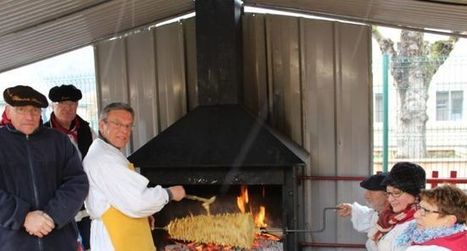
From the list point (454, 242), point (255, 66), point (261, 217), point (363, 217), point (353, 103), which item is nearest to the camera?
point (454, 242)

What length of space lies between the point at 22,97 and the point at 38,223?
71 centimetres

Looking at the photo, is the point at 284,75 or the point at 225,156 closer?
the point at 225,156

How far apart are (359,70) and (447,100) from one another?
25.5ft

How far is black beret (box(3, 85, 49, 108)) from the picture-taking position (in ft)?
8.39

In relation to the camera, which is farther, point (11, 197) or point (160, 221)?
point (160, 221)

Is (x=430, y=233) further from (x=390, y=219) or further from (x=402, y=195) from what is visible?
(x=390, y=219)

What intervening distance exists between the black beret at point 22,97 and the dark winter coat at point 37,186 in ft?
0.55

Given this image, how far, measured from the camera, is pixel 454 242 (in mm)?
2008

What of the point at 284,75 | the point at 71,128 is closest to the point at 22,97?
the point at 71,128

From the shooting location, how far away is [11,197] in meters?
2.48

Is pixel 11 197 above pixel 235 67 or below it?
below

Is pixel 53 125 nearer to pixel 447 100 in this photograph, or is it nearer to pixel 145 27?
pixel 145 27

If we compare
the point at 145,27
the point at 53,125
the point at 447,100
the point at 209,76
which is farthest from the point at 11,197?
the point at 447,100

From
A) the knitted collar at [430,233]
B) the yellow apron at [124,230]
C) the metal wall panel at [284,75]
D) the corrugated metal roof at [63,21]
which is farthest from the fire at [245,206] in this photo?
the knitted collar at [430,233]
